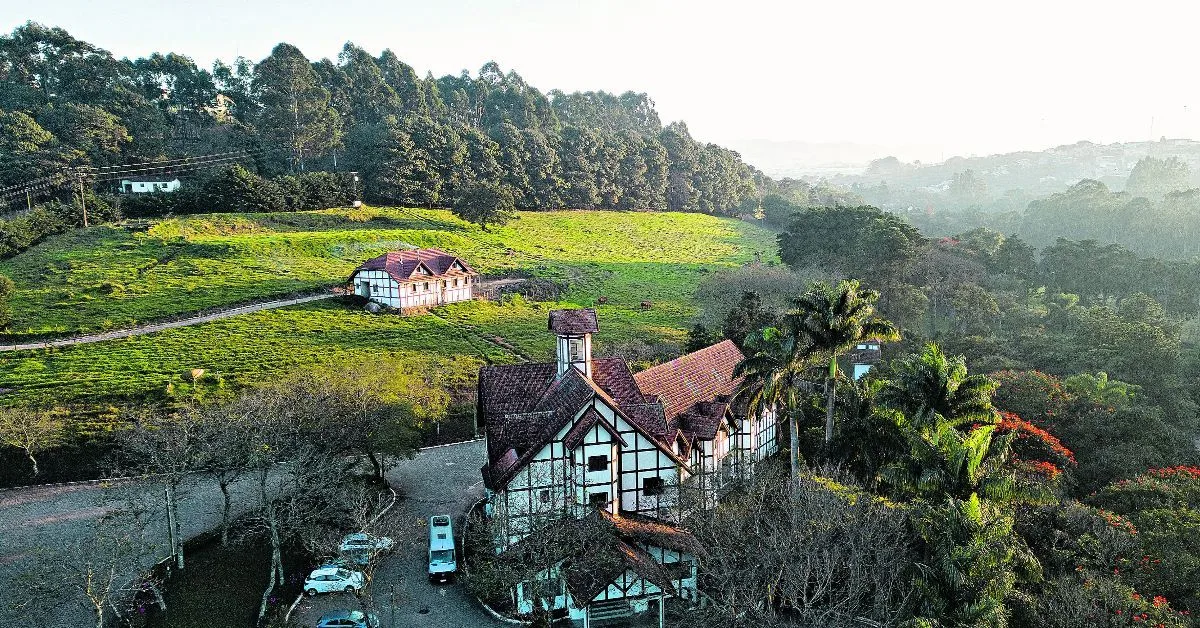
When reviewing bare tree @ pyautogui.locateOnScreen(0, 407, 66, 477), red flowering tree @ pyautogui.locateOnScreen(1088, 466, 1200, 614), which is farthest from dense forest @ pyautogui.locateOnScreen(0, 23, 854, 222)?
red flowering tree @ pyautogui.locateOnScreen(1088, 466, 1200, 614)

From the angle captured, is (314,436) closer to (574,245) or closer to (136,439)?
(136,439)

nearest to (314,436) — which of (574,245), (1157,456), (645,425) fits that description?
(645,425)

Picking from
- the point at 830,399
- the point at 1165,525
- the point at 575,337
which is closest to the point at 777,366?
the point at 830,399

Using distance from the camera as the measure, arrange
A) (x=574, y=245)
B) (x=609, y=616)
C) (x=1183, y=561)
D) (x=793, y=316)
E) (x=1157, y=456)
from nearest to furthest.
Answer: (x=1183, y=561) < (x=609, y=616) < (x=793, y=316) < (x=1157, y=456) < (x=574, y=245)

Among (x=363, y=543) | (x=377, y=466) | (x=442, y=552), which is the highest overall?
(x=377, y=466)

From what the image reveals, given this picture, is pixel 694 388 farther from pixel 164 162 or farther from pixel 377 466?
pixel 164 162

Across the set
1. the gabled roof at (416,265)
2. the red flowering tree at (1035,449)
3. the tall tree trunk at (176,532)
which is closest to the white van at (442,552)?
the tall tree trunk at (176,532)
